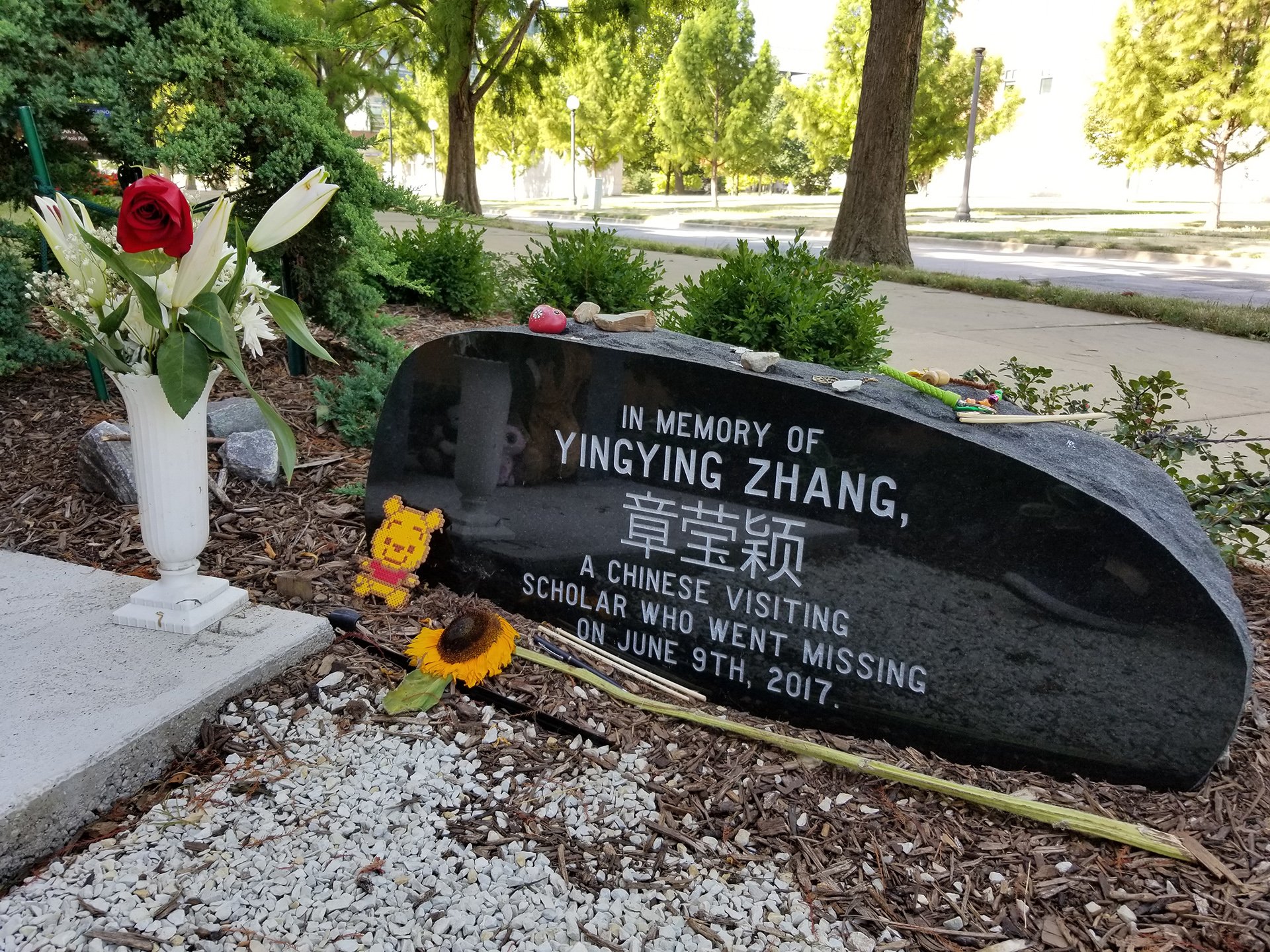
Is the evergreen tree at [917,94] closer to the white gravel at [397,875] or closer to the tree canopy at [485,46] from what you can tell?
the tree canopy at [485,46]

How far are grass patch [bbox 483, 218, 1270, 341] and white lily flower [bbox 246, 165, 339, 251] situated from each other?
15.3 ft

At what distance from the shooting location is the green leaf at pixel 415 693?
Answer: 2.61 m

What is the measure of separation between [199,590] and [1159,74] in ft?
88.5

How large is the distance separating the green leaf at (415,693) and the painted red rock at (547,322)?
1107 mm

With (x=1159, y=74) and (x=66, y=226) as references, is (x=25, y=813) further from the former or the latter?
(x=1159, y=74)

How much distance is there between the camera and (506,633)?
9.30 ft

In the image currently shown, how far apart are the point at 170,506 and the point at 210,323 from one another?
596 mm

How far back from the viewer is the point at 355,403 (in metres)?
4.51

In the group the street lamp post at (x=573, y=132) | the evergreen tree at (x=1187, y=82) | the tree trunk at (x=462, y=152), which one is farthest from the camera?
the street lamp post at (x=573, y=132)

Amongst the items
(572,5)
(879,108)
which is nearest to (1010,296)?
(879,108)

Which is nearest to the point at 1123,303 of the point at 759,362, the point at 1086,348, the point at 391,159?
the point at 1086,348

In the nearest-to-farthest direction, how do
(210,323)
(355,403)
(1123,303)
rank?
(210,323) → (355,403) → (1123,303)

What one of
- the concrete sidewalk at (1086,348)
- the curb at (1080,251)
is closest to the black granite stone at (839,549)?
the concrete sidewalk at (1086,348)

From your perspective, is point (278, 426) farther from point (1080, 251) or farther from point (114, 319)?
point (1080, 251)
